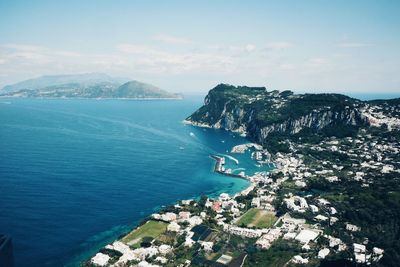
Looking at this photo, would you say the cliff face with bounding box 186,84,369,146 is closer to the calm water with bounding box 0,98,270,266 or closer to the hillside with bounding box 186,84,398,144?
the hillside with bounding box 186,84,398,144

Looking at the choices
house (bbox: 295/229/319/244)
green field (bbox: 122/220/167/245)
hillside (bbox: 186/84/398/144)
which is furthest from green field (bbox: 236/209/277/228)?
hillside (bbox: 186/84/398/144)

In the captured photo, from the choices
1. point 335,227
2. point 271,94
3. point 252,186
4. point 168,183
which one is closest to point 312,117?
point 271,94

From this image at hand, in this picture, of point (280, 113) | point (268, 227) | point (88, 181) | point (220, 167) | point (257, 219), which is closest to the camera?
point (268, 227)

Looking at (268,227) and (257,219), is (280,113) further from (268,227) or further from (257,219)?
(268,227)

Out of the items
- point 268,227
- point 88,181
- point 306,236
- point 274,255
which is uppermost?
point 88,181

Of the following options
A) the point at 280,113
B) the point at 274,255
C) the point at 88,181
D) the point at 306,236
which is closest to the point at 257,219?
the point at 306,236

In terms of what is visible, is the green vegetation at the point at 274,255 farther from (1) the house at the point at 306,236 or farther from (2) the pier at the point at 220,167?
(2) the pier at the point at 220,167
